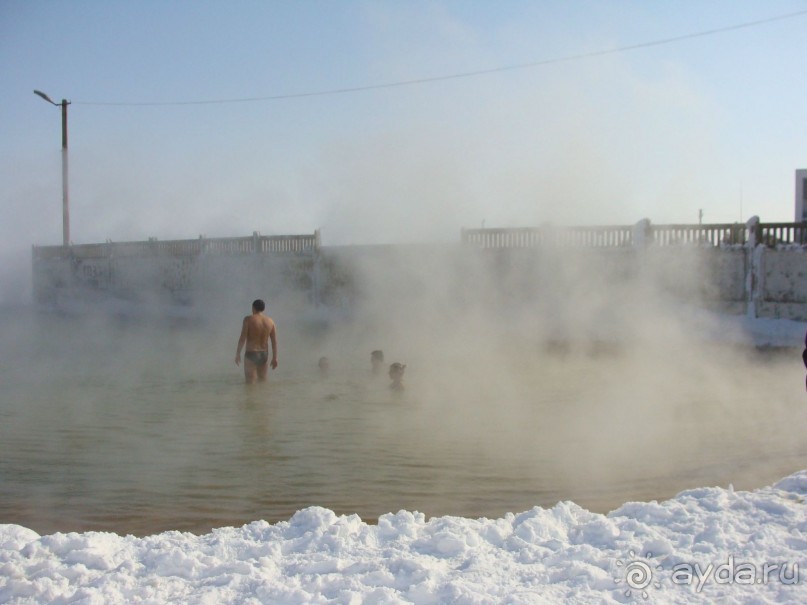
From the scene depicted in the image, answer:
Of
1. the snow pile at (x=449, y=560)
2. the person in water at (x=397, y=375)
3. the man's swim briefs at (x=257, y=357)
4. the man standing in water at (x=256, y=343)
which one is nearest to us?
the snow pile at (x=449, y=560)

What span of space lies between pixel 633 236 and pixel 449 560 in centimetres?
1458

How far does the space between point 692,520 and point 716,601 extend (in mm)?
998

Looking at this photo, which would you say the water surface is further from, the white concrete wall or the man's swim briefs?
the white concrete wall

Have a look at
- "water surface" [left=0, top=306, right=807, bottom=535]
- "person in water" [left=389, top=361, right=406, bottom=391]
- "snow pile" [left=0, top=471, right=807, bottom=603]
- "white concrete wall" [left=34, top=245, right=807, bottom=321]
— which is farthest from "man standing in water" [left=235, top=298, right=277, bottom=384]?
"white concrete wall" [left=34, top=245, right=807, bottom=321]

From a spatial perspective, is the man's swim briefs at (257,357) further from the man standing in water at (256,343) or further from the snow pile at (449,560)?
the snow pile at (449,560)

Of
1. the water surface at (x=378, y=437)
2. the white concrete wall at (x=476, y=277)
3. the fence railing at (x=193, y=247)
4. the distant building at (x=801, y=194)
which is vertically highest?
the distant building at (x=801, y=194)

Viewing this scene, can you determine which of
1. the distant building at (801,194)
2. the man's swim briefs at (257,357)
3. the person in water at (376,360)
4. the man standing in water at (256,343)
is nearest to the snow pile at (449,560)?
the man standing in water at (256,343)

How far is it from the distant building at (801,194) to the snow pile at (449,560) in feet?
58.6

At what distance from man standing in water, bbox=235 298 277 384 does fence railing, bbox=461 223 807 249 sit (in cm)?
942

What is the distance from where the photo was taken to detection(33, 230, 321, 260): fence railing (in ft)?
76.3

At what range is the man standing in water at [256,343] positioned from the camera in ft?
35.0

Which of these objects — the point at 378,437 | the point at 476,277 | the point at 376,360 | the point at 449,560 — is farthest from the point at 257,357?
the point at 476,277

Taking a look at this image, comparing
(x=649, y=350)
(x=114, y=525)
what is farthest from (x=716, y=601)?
(x=649, y=350)

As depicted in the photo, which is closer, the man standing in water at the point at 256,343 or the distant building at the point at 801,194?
the man standing in water at the point at 256,343
